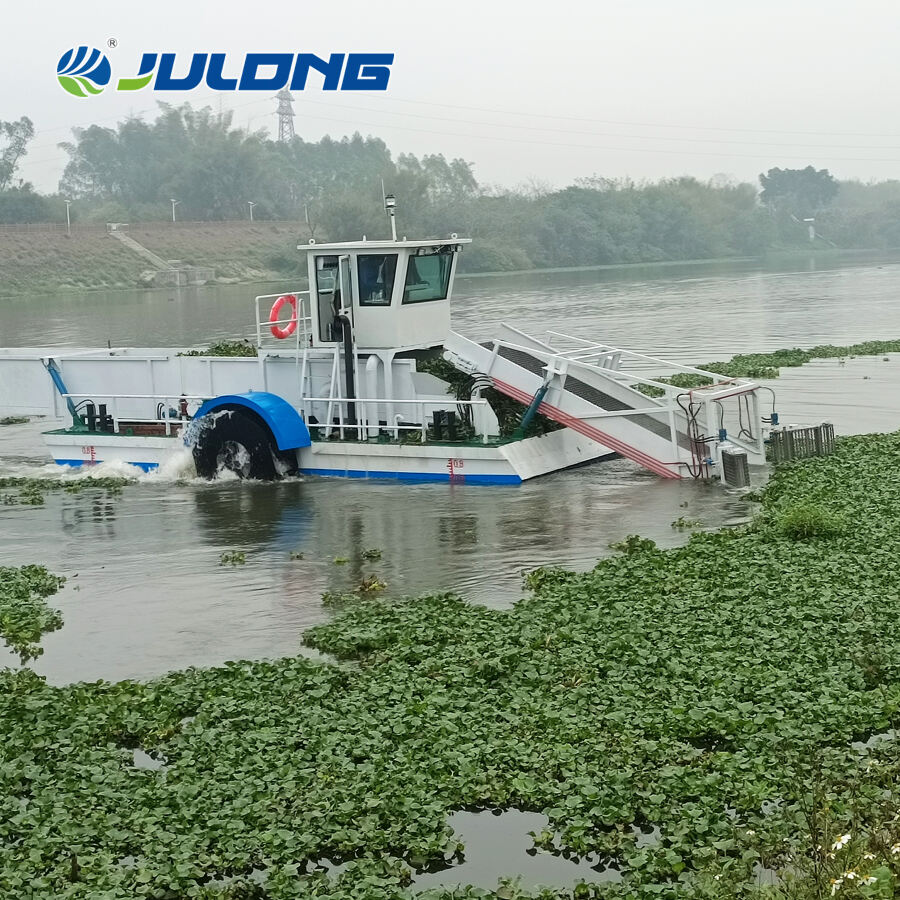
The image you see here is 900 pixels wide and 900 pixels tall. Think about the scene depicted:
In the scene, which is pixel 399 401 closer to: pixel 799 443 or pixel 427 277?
pixel 427 277

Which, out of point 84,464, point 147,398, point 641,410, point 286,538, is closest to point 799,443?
point 641,410

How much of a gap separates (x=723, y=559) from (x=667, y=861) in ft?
21.1

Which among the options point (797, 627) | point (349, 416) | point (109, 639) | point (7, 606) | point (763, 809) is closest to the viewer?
point (763, 809)

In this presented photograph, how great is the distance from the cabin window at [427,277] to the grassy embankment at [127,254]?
82.9 m

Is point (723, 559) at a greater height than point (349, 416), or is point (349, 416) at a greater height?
A: point (349, 416)

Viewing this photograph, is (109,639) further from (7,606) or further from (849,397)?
(849,397)

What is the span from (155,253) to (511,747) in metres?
113

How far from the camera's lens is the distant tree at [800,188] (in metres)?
196

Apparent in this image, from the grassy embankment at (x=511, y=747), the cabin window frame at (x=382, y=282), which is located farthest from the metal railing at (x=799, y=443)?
the grassy embankment at (x=511, y=747)

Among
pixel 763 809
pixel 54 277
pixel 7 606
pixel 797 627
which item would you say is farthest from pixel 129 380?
pixel 54 277

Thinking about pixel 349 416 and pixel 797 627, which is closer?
pixel 797 627

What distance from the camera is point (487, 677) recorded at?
1074 centimetres

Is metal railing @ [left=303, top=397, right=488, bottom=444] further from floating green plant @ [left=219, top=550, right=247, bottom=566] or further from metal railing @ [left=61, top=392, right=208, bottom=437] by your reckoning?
floating green plant @ [left=219, top=550, right=247, bottom=566]

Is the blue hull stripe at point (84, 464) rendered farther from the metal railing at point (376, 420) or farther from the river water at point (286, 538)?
the metal railing at point (376, 420)
